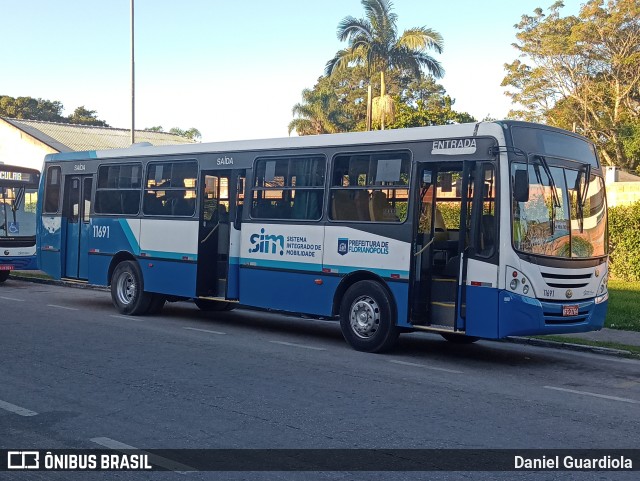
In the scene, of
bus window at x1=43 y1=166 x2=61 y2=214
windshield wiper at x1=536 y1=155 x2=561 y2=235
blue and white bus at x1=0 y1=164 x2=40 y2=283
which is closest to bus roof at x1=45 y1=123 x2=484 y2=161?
bus window at x1=43 y1=166 x2=61 y2=214

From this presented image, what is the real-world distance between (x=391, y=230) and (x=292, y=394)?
12.5ft

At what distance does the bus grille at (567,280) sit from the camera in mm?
10875

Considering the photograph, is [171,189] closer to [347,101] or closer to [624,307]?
[624,307]

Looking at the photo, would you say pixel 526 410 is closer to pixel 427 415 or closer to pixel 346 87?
pixel 427 415

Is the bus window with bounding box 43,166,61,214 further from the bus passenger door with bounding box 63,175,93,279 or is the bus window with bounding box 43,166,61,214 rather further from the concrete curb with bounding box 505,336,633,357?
the concrete curb with bounding box 505,336,633,357

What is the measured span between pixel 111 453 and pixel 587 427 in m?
4.29

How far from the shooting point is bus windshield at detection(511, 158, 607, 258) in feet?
35.4

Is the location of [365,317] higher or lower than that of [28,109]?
lower

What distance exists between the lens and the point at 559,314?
1096cm

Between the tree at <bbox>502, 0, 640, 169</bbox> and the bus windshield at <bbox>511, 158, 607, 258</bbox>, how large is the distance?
35.7m

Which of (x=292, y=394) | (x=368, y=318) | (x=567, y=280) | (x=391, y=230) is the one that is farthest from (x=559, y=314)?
(x=292, y=394)

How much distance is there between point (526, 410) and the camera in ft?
27.4

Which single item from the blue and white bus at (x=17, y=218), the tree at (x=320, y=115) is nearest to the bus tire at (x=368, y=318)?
the blue and white bus at (x=17, y=218)

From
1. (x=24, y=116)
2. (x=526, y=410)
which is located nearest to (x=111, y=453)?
(x=526, y=410)
